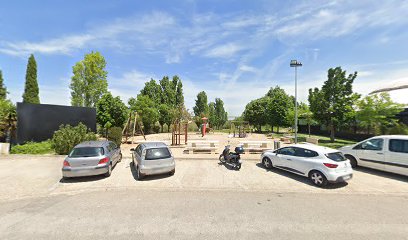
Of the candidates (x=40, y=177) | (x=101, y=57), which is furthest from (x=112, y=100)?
(x=40, y=177)

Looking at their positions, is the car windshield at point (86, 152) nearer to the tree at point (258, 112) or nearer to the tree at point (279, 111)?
the tree at point (279, 111)

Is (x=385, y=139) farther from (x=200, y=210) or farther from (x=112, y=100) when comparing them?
(x=112, y=100)

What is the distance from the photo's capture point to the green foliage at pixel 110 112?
22.0 metres

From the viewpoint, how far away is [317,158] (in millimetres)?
7457

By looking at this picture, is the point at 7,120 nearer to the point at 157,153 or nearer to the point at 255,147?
the point at 157,153

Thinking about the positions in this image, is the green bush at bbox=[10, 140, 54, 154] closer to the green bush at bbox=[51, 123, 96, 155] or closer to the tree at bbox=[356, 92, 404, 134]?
the green bush at bbox=[51, 123, 96, 155]

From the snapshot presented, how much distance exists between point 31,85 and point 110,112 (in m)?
16.7

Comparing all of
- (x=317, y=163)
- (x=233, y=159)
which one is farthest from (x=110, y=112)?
(x=317, y=163)

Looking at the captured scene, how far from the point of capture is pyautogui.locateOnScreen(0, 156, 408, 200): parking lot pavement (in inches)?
273

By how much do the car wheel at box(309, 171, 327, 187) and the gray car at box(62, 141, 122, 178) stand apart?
29.4ft

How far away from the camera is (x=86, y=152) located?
783 cm

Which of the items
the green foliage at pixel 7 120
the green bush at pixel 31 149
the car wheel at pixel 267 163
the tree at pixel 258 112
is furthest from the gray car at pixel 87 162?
the tree at pixel 258 112

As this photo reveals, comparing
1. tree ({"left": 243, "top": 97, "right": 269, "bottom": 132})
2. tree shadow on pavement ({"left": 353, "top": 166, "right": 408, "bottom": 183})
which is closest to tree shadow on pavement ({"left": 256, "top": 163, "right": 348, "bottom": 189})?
tree shadow on pavement ({"left": 353, "top": 166, "right": 408, "bottom": 183})

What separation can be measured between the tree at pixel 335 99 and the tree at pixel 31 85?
40225 mm
